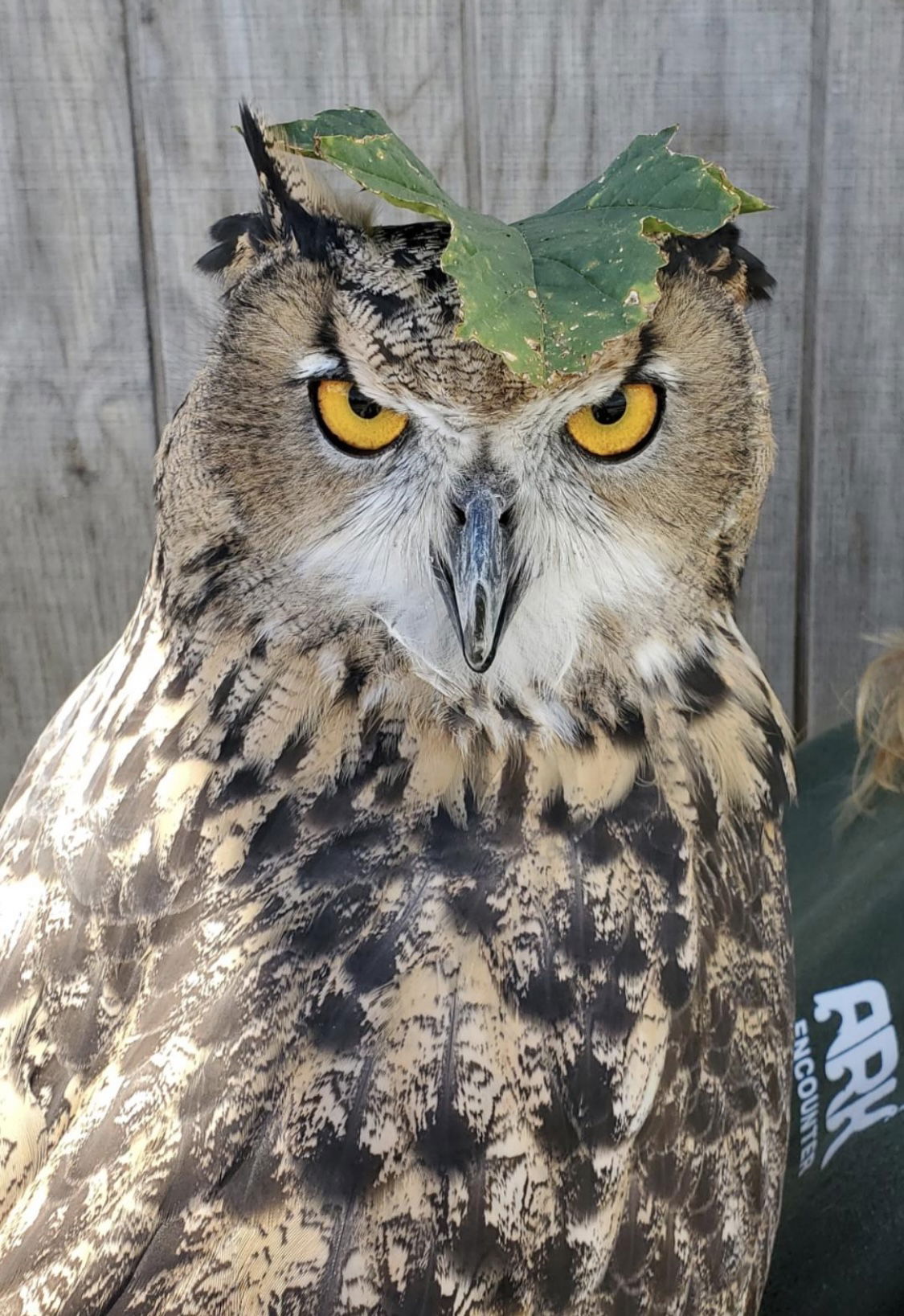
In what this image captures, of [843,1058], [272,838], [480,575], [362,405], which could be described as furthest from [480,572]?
[843,1058]

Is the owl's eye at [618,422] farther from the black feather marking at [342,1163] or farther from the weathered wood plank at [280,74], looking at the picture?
the weathered wood plank at [280,74]

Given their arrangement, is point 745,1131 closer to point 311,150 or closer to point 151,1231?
point 151,1231

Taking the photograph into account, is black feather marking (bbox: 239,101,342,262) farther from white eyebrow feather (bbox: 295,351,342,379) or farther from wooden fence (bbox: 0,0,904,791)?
wooden fence (bbox: 0,0,904,791)

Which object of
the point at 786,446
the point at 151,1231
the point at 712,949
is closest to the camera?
the point at 151,1231

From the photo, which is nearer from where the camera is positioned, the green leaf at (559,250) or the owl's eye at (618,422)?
the green leaf at (559,250)

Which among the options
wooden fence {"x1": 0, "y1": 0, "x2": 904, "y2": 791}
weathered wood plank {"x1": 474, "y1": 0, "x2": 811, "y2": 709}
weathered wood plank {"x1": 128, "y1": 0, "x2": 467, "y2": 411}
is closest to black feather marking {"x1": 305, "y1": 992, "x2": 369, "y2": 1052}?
wooden fence {"x1": 0, "y1": 0, "x2": 904, "y2": 791}

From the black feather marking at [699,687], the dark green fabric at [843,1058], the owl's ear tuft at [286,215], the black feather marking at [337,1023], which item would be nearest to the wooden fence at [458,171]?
the dark green fabric at [843,1058]

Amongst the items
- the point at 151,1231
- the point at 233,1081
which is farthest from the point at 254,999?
the point at 151,1231

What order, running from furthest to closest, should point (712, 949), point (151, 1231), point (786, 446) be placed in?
point (786, 446) < point (712, 949) < point (151, 1231)
